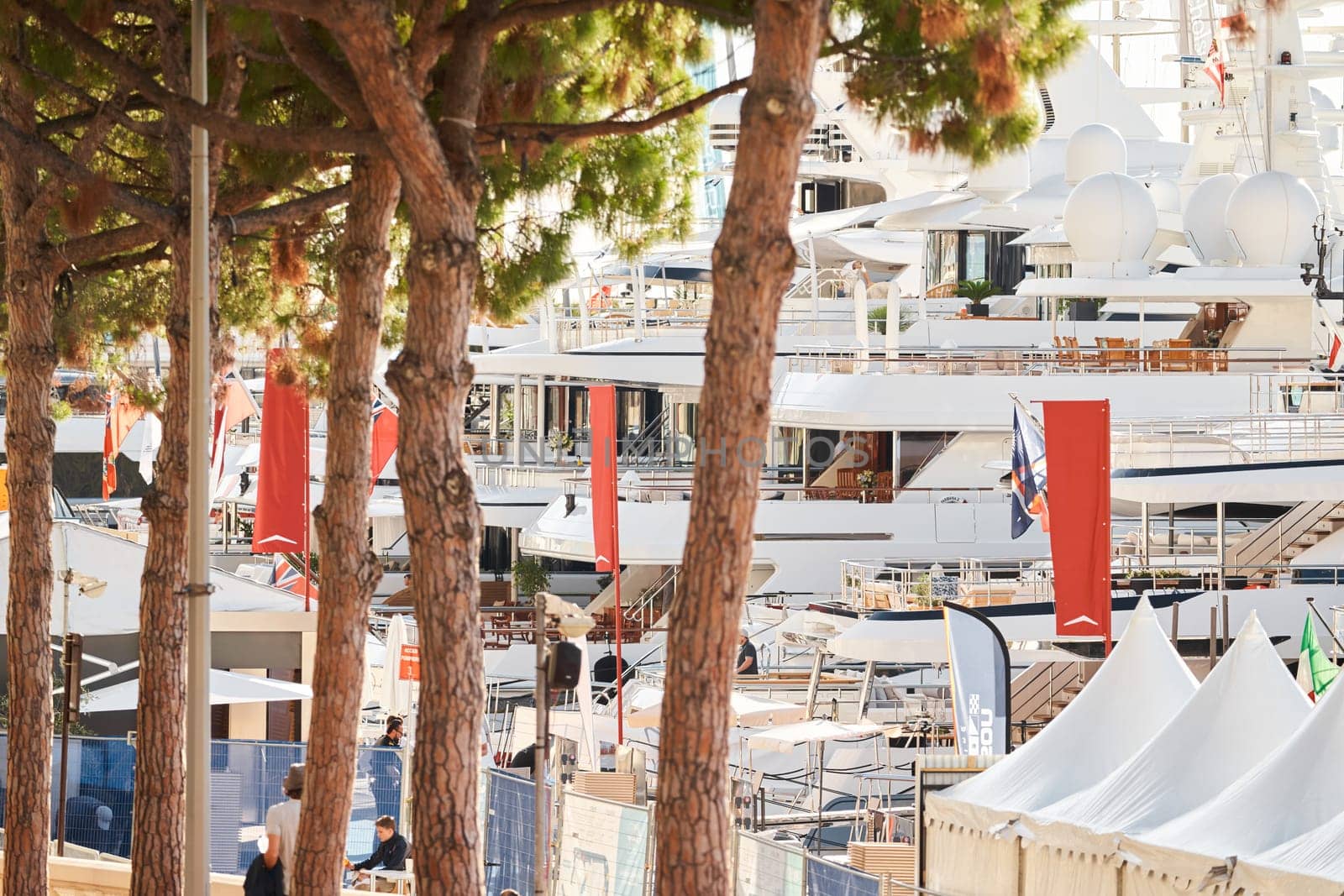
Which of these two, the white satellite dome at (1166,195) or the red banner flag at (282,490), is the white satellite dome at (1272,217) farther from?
the red banner flag at (282,490)

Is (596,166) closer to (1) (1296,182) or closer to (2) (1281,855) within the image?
(2) (1281,855)

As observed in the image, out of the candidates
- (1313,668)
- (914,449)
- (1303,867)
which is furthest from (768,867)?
(914,449)

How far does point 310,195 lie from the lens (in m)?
11.8

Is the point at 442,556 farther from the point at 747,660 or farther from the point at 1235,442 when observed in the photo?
the point at 1235,442

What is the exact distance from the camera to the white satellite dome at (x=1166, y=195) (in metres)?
38.3

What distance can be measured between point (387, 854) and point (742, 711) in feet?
19.2

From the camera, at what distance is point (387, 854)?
1429 centimetres

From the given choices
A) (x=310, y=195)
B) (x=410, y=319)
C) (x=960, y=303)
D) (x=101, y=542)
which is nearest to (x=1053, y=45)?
(x=410, y=319)

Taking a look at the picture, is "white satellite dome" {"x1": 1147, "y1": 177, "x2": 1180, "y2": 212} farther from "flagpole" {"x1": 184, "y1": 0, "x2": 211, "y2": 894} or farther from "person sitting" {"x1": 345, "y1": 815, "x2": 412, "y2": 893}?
"flagpole" {"x1": 184, "y1": 0, "x2": 211, "y2": 894}

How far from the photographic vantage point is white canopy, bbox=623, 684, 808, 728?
1945 centimetres

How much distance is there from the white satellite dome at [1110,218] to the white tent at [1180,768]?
18401 mm

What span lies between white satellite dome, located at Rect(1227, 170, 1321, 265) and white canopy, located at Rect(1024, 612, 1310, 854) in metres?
19.3

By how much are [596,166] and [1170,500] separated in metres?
12.7

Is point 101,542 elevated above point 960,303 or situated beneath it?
situated beneath
